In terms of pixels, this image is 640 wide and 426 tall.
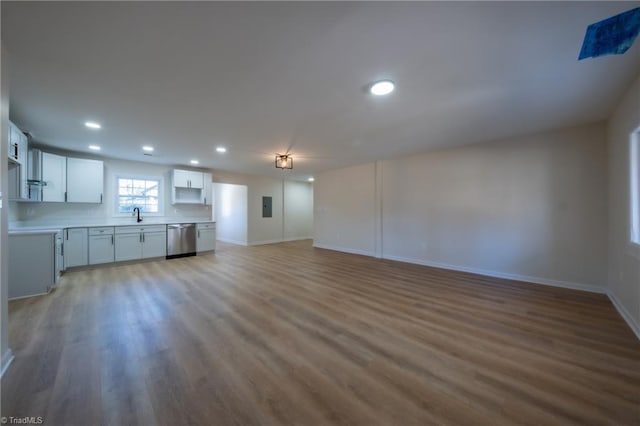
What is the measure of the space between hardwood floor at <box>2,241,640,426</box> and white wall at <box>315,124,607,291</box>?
68 cm

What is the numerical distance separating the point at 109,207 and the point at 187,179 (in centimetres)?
182

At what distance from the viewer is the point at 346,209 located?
709cm

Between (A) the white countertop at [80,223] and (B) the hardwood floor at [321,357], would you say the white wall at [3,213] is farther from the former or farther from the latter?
(A) the white countertop at [80,223]

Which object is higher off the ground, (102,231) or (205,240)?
(102,231)

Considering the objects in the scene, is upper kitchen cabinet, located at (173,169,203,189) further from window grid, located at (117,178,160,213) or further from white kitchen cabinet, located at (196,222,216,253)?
white kitchen cabinet, located at (196,222,216,253)

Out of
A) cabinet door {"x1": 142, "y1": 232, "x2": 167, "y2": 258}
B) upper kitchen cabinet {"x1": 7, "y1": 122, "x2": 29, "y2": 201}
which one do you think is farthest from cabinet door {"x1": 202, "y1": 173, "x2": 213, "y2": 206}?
upper kitchen cabinet {"x1": 7, "y1": 122, "x2": 29, "y2": 201}

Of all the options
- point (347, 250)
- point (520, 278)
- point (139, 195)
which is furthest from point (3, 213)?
point (520, 278)

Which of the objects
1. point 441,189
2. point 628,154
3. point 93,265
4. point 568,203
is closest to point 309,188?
point 441,189

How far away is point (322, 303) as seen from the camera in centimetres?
307

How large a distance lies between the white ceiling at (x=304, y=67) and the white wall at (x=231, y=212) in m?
4.57

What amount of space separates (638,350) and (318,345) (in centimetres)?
288

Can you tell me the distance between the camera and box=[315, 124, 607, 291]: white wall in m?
3.56

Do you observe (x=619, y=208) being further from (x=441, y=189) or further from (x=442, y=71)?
(x=442, y=71)

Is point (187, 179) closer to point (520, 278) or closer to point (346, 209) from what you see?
point (346, 209)
